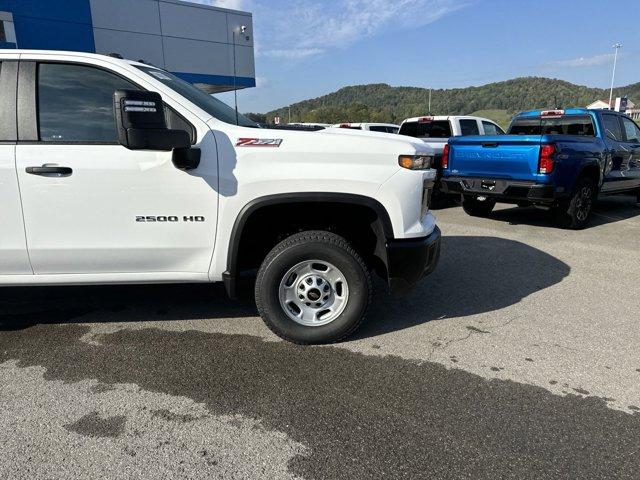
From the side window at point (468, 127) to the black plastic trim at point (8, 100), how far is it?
9.39 m

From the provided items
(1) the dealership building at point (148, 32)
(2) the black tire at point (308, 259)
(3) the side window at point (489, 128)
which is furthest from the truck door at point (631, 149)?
(1) the dealership building at point (148, 32)

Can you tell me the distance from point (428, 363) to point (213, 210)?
184 cm

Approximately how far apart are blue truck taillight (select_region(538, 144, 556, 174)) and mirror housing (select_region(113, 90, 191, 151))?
557 centimetres

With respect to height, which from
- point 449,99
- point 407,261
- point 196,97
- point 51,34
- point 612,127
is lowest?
point 407,261

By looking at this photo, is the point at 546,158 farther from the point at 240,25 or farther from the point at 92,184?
the point at 240,25

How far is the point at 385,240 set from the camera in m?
3.28

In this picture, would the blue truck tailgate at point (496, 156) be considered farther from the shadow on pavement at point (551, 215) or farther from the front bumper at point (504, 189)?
the shadow on pavement at point (551, 215)

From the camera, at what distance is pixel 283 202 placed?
123 inches

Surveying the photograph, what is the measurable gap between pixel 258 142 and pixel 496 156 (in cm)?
517

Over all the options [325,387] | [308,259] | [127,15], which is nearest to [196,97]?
[308,259]

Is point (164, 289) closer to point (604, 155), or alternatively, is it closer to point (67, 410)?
point (67, 410)

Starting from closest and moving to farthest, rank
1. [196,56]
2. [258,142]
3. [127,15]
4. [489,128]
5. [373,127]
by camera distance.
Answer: [258,142] → [489,128] → [373,127] → [127,15] → [196,56]

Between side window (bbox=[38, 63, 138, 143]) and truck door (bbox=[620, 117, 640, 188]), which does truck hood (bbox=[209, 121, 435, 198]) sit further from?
truck door (bbox=[620, 117, 640, 188])

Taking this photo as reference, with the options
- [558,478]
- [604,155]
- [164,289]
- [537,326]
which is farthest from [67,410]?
[604,155]
